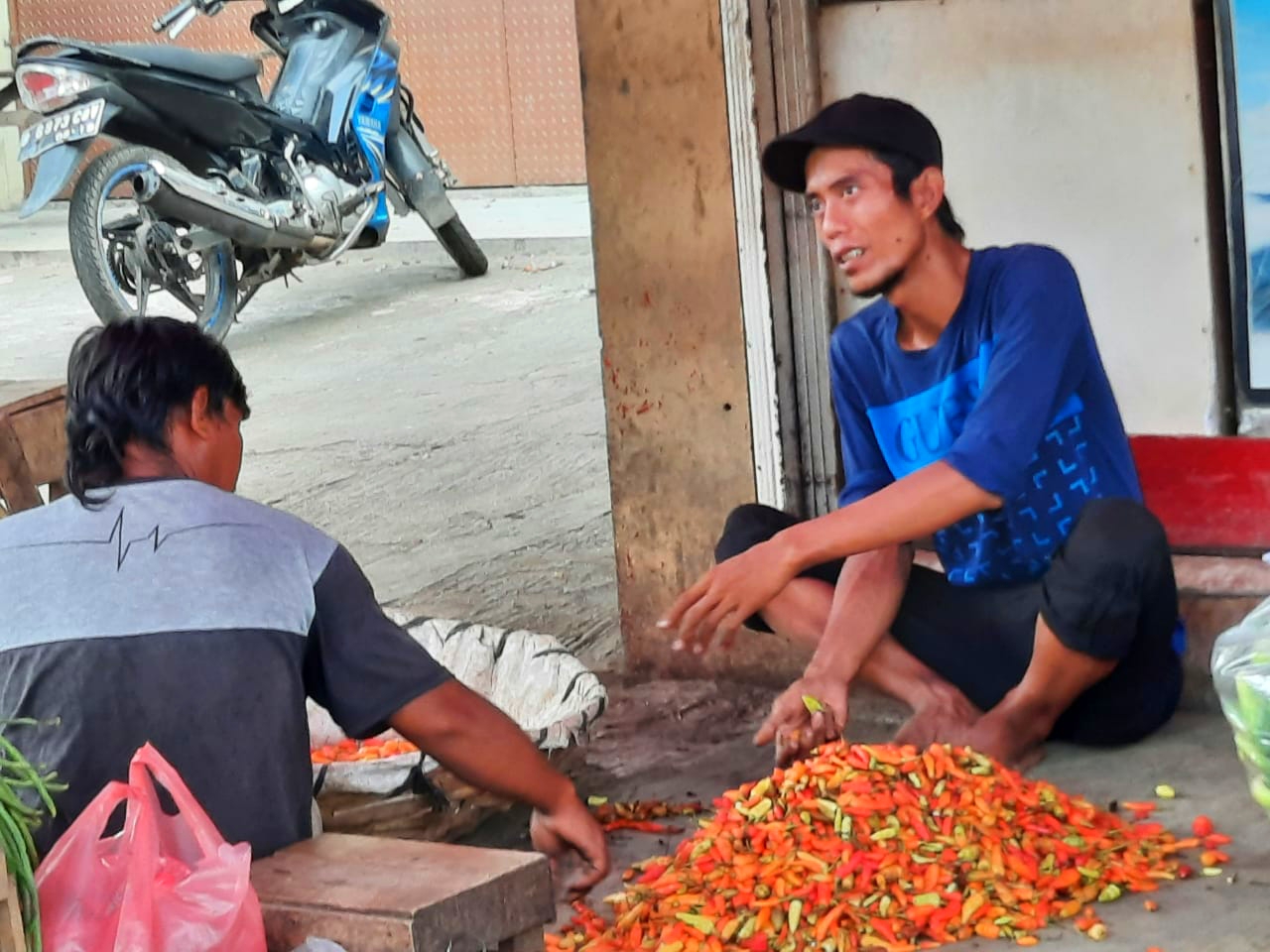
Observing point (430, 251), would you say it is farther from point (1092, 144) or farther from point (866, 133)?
point (866, 133)

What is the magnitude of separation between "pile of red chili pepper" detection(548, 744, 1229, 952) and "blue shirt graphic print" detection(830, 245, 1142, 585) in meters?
0.53

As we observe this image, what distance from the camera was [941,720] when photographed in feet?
11.8

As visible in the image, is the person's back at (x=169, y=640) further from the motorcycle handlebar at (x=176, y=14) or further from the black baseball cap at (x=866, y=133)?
the motorcycle handlebar at (x=176, y=14)

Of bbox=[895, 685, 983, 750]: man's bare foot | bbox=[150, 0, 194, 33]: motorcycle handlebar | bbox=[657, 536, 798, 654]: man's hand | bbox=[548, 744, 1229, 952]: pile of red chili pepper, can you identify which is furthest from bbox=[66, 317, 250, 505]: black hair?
bbox=[150, 0, 194, 33]: motorcycle handlebar

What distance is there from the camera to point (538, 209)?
40.3 feet

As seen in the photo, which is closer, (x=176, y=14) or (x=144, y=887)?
(x=144, y=887)

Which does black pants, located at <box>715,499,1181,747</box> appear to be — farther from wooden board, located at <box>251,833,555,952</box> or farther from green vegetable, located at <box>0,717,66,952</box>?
green vegetable, located at <box>0,717,66,952</box>

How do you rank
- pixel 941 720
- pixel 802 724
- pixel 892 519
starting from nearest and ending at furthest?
pixel 892 519, pixel 802 724, pixel 941 720

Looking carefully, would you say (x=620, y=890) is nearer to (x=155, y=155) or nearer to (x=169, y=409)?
(x=169, y=409)

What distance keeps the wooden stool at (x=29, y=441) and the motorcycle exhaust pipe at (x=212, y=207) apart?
398 centimetres

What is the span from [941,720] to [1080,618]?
0.38m

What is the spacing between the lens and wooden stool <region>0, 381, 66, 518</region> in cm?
377

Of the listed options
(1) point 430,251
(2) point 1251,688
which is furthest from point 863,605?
(1) point 430,251

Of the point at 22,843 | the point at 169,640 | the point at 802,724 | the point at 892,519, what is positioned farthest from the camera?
the point at 802,724
